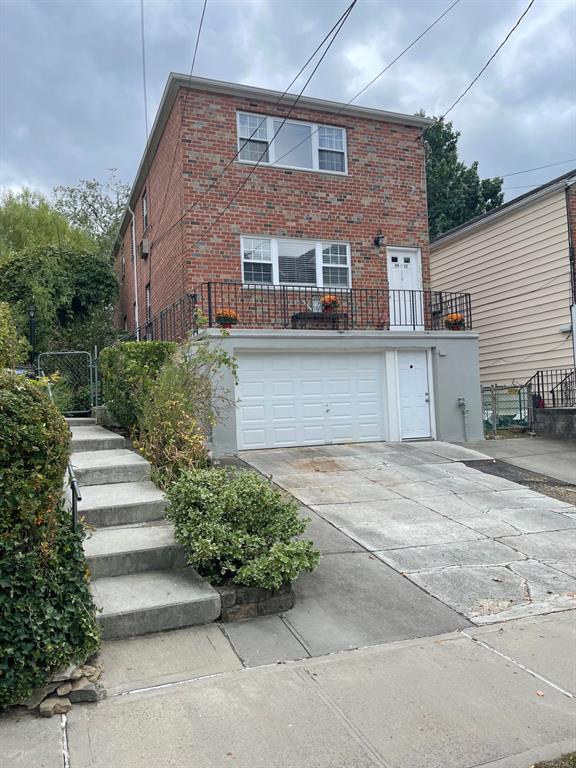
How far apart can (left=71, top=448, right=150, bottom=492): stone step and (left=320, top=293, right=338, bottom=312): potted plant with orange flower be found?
629 cm

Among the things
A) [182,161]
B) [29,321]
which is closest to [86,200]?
[29,321]

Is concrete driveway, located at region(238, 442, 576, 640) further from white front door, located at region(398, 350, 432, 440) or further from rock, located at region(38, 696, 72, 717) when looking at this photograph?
white front door, located at region(398, 350, 432, 440)

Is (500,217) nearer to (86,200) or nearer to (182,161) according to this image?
(182,161)

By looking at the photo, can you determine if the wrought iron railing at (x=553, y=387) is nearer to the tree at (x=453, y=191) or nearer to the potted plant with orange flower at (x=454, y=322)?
the potted plant with orange flower at (x=454, y=322)

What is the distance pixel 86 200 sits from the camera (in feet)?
89.1

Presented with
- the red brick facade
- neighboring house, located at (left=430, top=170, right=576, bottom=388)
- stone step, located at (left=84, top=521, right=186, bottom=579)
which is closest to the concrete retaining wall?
neighboring house, located at (left=430, top=170, right=576, bottom=388)

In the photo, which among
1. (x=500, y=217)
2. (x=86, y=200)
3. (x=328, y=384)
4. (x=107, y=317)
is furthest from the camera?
(x=86, y=200)

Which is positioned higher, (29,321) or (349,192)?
(349,192)

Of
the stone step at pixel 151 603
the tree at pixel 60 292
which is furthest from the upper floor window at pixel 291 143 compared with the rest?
the stone step at pixel 151 603

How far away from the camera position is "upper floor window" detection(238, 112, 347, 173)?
13.0 m

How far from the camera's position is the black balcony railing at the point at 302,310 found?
11984 millimetres

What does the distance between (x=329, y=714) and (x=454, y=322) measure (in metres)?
11.0

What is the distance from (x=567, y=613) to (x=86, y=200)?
27032 millimetres

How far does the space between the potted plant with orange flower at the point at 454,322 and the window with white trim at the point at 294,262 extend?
7.71 feet
